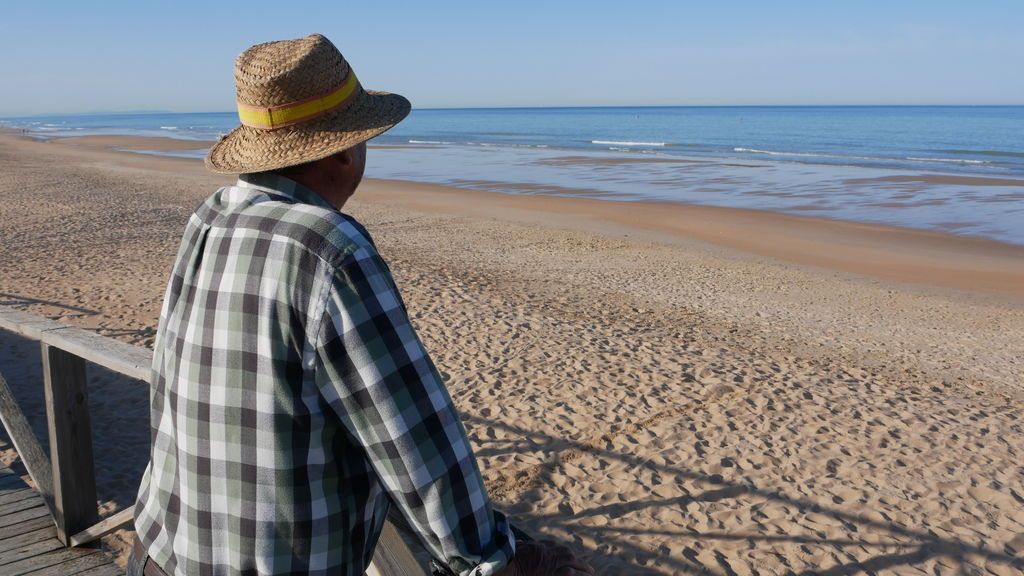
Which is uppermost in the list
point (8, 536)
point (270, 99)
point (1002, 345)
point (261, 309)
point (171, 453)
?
point (270, 99)

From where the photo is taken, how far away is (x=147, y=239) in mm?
13422

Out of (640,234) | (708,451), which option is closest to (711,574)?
(708,451)

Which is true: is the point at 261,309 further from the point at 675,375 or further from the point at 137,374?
the point at 675,375

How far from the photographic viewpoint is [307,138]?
151 cm

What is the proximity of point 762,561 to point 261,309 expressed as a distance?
373 cm

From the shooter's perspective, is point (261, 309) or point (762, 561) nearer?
point (261, 309)

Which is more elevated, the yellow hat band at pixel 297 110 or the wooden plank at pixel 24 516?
the yellow hat band at pixel 297 110

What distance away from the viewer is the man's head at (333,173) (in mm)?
1522

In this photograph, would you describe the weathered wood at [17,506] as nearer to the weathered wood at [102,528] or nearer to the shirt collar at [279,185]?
the weathered wood at [102,528]

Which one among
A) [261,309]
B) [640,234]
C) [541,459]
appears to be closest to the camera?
[261,309]

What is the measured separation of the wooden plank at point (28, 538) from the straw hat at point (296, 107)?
8.37 ft

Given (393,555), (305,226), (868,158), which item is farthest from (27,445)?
(868,158)

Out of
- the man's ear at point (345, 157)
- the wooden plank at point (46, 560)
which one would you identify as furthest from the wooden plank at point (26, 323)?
the man's ear at point (345, 157)

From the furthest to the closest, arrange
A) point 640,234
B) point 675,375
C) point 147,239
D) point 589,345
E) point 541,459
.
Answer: point 640,234 → point 147,239 → point 589,345 → point 675,375 → point 541,459
